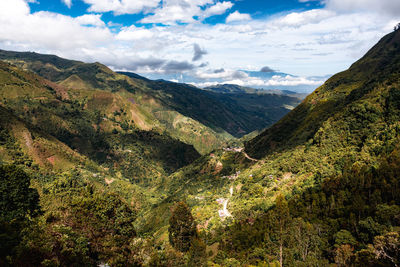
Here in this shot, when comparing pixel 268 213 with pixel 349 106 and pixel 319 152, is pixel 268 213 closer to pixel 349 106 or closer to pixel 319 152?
pixel 319 152

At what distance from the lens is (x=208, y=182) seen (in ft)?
495

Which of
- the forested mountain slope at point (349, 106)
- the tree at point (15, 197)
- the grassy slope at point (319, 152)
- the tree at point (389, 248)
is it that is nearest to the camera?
the tree at point (389, 248)

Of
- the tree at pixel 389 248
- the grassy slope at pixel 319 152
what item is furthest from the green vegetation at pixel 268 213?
the grassy slope at pixel 319 152

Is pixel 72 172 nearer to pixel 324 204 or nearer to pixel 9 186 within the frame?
pixel 9 186

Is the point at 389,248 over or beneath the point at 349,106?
beneath

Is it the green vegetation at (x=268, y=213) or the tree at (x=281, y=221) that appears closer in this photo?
the green vegetation at (x=268, y=213)

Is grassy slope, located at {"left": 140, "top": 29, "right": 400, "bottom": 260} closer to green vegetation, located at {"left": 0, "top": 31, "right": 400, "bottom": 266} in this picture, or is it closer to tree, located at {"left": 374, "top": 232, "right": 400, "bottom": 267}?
green vegetation, located at {"left": 0, "top": 31, "right": 400, "bottom": 266}

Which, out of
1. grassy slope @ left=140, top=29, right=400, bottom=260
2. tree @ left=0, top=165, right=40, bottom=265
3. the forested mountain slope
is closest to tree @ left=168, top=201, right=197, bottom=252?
grassy slope @ left=140, top=29, right=400, bottom=260

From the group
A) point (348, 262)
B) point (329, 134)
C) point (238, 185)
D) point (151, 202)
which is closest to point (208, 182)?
point (238, 185)

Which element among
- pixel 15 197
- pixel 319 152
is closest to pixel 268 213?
pixel 319 152

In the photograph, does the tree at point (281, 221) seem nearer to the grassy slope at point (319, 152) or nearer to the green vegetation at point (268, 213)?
the green vegetation at point (268, 213)

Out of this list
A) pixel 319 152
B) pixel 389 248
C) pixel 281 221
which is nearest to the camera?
pixel 389 248

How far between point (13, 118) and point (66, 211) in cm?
15972

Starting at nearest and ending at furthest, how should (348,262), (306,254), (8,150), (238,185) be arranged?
(348,262) → (306,254) → (238,185) → (8,150)
